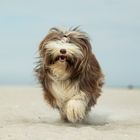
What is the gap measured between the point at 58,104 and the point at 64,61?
3.09ft

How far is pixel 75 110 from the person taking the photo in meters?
11.3

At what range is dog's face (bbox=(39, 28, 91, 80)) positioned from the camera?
35.9 feet

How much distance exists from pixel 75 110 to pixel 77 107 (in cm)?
6

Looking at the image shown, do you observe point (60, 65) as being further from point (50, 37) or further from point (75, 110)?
point (75, 110)

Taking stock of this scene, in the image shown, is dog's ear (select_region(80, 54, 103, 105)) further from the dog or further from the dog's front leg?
the dog's front leg

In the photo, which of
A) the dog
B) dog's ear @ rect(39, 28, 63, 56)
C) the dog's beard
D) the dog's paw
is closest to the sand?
the dog's paw

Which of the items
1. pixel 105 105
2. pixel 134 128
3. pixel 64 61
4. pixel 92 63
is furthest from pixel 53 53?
pixel 105 105

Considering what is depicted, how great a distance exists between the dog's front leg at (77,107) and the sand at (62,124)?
5.4 inches

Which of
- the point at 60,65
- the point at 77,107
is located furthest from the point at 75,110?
the point at 60,65

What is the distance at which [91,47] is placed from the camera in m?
11.4

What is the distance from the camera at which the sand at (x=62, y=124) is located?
969 cm

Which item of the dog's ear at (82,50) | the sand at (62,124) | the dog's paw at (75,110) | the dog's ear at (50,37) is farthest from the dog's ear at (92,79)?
the dog's ear at (50,37)

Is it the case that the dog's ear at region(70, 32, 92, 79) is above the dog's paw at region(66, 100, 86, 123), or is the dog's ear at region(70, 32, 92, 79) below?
above

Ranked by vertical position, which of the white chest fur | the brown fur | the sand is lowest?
the sand
